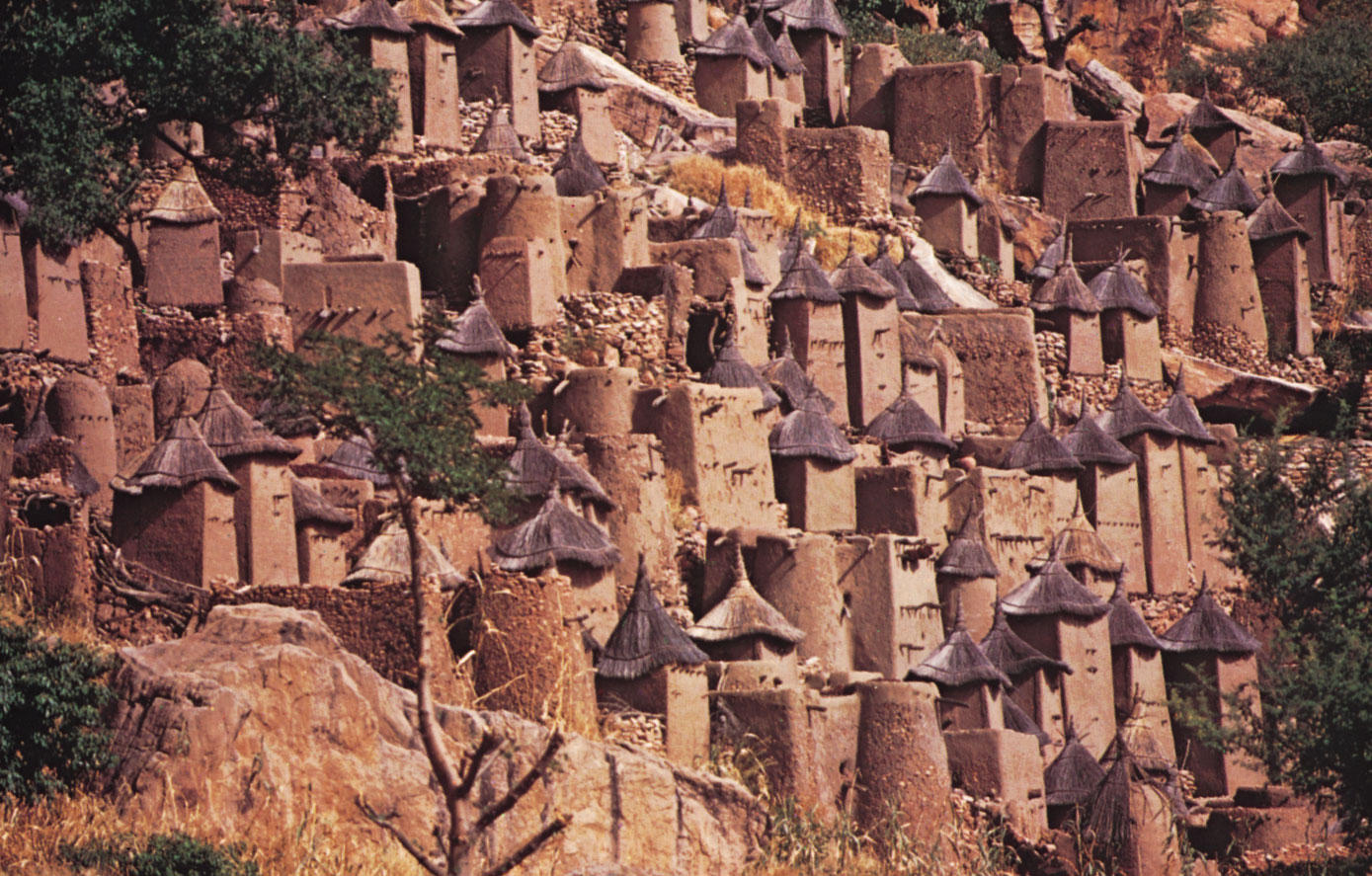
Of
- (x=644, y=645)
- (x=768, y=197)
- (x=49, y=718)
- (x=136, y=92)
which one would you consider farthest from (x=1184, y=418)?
(x=49, y=718)

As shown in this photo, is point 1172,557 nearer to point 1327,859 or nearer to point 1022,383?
point 1022,383

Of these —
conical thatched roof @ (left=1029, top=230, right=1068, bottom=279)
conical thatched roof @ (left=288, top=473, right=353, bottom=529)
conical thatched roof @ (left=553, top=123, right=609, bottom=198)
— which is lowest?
conical thatched roof @ (left=288, top=473, right=353, bottom=529)

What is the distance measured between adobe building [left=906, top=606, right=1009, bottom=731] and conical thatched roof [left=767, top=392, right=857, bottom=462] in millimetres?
3108

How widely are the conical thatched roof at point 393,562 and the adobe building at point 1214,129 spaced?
28.3m

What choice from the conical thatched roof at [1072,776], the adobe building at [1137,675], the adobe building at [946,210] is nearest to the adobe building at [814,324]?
the adobe building at [1137,675]

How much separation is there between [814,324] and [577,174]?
404 cm

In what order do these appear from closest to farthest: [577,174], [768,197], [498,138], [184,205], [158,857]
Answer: [158,857]
[184,205]
[577,174]
[498,138]
[768,197]

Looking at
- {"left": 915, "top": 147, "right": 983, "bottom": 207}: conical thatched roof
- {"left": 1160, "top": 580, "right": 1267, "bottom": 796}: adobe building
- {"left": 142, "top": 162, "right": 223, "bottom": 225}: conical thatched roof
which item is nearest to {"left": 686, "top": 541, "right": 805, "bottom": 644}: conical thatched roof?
Answer: {"left": 1160, "top": 580, "right": 1267, "bottom": 796}: adobe building

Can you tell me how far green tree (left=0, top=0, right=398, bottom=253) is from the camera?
35.4 meters

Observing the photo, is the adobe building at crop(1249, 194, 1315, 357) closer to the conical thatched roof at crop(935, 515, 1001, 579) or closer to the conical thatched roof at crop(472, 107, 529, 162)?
the conical thatched roof at crop(935, 515, 1001, 579)

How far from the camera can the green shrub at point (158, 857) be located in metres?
22.2

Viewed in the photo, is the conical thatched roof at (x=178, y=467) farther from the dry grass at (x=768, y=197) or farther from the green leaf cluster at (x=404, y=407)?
the dry grass at (x=768, y=197)

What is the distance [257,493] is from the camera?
3000 cm

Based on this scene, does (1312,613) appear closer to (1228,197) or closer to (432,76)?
(432,76)
